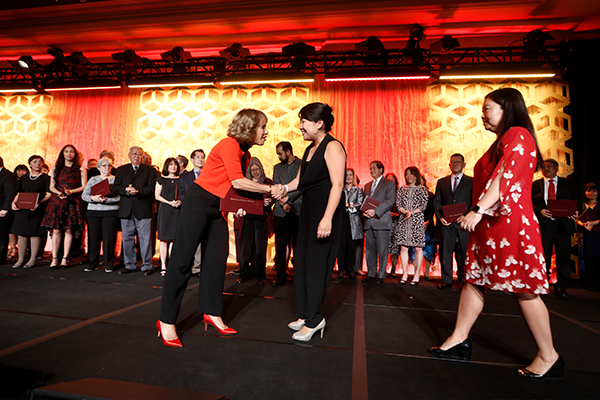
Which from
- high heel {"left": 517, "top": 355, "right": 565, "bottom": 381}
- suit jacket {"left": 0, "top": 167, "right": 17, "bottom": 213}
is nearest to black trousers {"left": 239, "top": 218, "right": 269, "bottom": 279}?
high heel {"left": 517, "top": 355, "right": 565, "bottom": 381}

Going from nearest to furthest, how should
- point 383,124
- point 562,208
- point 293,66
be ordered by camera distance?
point 562,208 → point 293,66 → point 383,124

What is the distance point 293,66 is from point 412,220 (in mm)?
3591

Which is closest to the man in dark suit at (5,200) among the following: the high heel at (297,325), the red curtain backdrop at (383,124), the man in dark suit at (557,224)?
the high heel at (297,325)

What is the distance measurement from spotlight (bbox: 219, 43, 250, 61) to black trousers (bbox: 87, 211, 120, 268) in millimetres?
3542

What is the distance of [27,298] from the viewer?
3.12 metres

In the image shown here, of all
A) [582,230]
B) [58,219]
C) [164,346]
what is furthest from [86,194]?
[582,230]

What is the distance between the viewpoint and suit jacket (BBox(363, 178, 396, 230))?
482cm

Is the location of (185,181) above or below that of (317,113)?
below

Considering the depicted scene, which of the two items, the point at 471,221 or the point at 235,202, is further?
the point at 235,202

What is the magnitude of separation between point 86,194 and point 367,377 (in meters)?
4.83

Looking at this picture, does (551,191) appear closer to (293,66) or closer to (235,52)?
(293,66)

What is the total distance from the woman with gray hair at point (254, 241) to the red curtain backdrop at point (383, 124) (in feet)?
8.78

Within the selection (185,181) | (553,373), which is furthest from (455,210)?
(185,181)

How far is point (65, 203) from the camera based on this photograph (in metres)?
5.00
